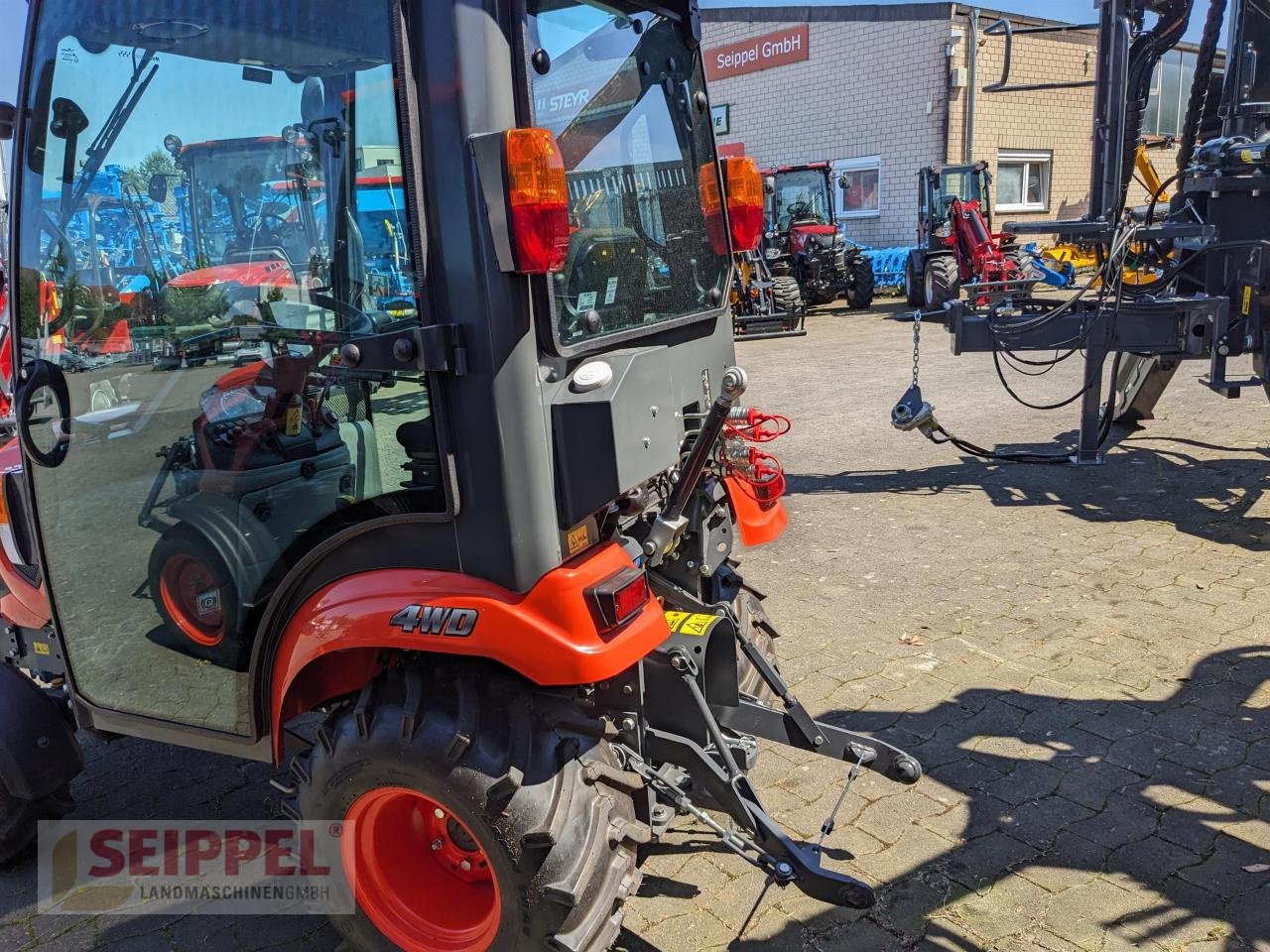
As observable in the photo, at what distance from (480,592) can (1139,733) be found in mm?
2647

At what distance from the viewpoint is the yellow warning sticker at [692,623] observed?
2.63 m

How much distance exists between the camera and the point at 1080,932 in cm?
256

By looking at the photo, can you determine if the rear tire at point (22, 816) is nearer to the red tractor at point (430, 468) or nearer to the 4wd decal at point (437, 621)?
the red tractor at point (430, 468)

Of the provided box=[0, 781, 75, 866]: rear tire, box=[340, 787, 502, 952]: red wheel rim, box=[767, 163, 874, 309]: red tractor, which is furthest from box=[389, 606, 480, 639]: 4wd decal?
box=[767, 163, 874, 309]: red tractor

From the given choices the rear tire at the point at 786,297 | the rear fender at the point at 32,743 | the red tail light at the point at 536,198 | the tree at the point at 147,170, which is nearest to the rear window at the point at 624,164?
the red tail light at the point at 536,198

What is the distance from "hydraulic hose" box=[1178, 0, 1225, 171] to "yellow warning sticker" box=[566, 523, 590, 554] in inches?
283

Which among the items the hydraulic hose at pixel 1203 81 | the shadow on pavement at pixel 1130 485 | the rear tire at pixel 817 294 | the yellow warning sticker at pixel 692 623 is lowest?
the shadow on pavement at pixel 1130 485

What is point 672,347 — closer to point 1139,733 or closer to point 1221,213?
point 1139,733

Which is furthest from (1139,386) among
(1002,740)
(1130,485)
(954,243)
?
(954,243)

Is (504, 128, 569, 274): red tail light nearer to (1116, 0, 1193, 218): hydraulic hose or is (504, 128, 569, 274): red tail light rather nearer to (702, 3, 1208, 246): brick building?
(1116, 0, 1193, 218): hydraulic hose

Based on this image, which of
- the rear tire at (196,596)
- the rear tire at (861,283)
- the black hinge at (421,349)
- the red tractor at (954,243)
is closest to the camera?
the black hinge at (421,349)

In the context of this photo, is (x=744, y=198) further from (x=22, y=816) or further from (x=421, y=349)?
(x=22, y=816)

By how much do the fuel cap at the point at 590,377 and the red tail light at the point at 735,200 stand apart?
92 cm

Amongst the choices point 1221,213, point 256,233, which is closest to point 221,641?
point 256,233
